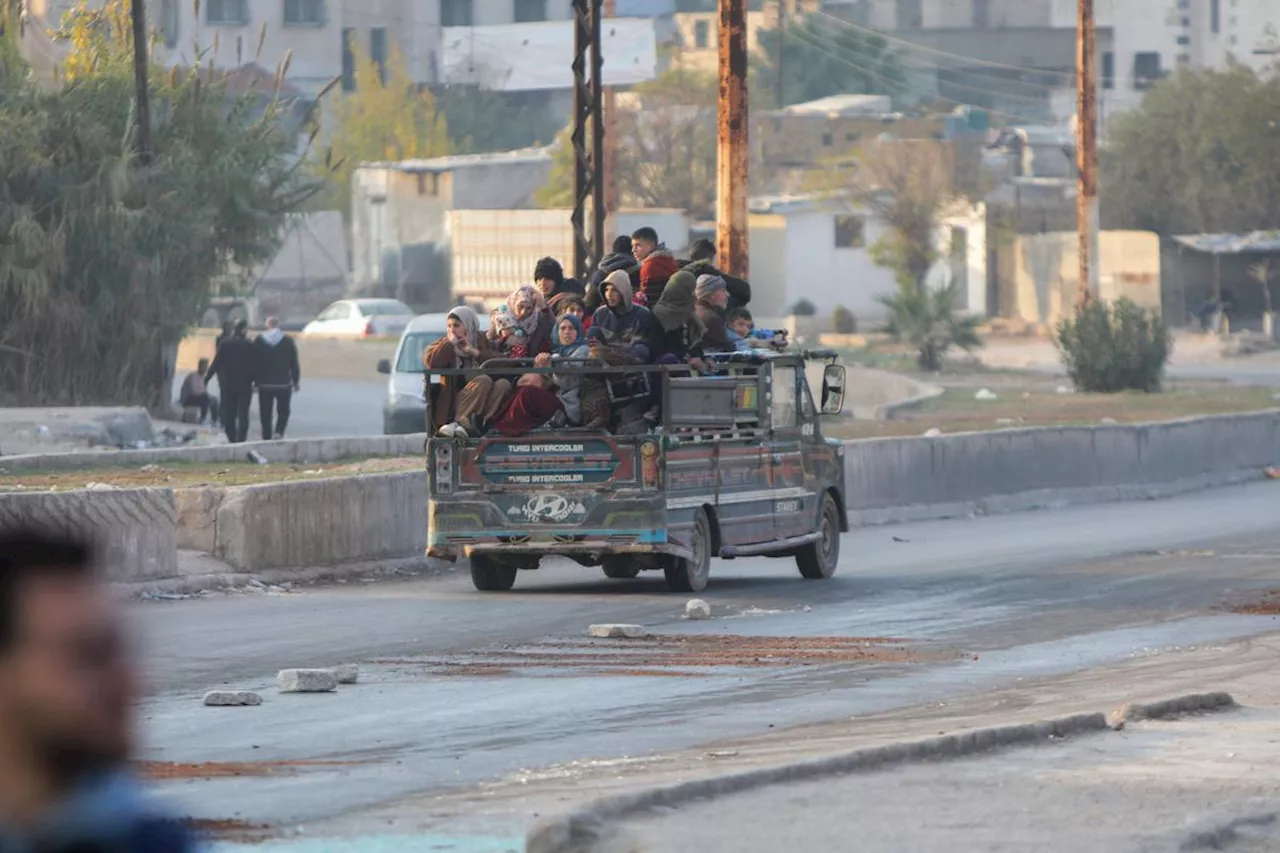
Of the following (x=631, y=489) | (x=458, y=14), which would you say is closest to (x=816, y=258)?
(x=458, y=14)

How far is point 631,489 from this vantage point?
56.2ft

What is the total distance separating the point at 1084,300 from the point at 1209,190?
41.3m

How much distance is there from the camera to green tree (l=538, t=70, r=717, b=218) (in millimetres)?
92562

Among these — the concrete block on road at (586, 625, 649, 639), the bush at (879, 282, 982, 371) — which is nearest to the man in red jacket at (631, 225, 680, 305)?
the concrete block on road at (586, 625, 649, 639)

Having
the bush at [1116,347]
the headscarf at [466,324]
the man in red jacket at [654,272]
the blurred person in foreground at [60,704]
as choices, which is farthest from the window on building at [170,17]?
the blurred person in foreground at [60,704]

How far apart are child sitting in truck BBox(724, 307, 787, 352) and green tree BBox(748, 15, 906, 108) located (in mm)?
118343

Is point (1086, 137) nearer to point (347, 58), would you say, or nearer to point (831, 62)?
point (347, 58)

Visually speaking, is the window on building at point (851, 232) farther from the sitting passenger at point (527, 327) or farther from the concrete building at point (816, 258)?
the sitting passenger at point (527, 327)

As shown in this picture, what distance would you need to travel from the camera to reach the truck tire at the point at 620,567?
18.0 meters

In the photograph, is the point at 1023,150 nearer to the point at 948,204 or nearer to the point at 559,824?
the point at 948,204

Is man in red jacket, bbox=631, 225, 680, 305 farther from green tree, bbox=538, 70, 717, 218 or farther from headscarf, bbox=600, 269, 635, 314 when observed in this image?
green tree, bbox=538, 70, 717, 218

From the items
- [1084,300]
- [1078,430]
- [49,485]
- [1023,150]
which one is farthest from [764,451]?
[1023,150]

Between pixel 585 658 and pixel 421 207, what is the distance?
8127cm

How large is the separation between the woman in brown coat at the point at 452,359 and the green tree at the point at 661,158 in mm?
72522
